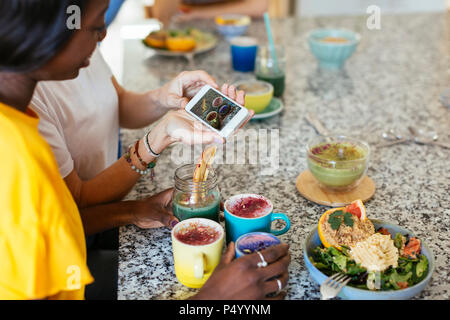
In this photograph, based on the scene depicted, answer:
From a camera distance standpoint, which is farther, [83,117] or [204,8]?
[204,8]

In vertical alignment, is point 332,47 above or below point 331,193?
above

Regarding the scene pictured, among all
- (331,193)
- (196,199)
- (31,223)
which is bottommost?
(331,193)

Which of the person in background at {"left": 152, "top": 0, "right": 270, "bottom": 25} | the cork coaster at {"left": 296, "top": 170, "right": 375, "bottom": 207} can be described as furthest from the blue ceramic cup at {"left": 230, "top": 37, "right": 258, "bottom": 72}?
the cork coaster at {"left": 296, "top": 170, "right": 375, "bottom": 207}

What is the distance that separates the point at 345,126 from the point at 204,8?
152 cm

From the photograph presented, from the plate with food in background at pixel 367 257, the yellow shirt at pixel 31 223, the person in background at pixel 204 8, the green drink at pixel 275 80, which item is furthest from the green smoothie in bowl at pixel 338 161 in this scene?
the person in background at pixel 204 8

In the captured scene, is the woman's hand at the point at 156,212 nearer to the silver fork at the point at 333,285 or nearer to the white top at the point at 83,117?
the white top at the point at 83,117

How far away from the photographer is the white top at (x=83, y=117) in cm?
122

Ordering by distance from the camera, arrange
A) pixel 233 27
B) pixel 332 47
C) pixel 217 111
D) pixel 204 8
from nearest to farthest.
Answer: pixel 217 111
pixel 332 47
pixel 233 27
pixel 204 8

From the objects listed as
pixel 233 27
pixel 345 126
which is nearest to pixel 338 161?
pixel 345 126

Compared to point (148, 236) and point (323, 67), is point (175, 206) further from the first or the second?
point (323, 67)

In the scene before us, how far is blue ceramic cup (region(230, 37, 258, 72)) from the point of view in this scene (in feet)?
6.77

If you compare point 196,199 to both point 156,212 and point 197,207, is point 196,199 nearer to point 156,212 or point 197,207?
point 197,207

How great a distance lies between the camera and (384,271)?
0.94 m
